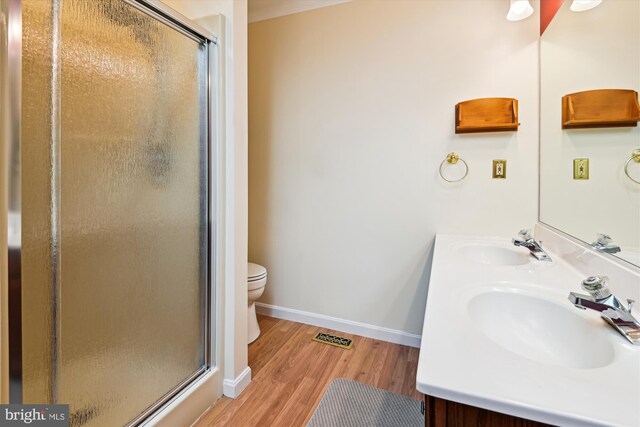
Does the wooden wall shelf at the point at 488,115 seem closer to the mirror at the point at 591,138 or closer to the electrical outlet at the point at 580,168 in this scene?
the mirror at the point at 591,138

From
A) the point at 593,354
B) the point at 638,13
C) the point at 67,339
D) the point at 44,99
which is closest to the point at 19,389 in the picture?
the point at 67,339

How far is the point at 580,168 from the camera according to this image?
1.31 meters

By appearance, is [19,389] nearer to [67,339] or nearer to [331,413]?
[67,339]

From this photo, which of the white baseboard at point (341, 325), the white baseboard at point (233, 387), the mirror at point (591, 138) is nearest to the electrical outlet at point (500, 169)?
the mirror at point (591, 138)

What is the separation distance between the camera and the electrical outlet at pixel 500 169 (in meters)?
1.77

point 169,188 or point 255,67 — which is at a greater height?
point 255,67

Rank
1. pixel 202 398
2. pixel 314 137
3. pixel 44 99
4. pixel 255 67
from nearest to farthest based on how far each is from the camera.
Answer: pixel 44 99 < pixel 202 398 < pixel 314 137 < pixel 255 67

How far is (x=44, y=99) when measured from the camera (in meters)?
0.88

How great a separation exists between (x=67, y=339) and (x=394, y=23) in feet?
8.05

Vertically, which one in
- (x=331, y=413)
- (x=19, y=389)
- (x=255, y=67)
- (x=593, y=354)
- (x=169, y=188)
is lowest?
(x=331, y=413)

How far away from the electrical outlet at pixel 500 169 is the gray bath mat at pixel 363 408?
1.41 meters

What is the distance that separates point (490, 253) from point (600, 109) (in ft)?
2.70

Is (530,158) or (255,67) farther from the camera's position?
(255,67)

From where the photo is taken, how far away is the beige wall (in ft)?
5.80
